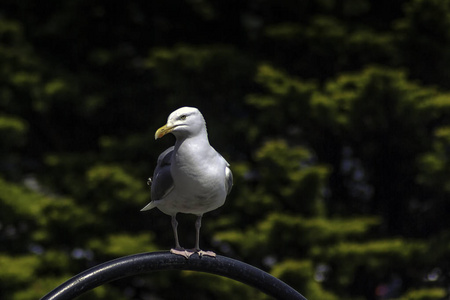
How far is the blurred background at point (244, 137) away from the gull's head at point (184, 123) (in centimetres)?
550

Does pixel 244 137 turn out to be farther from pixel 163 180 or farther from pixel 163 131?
pixel 163 131

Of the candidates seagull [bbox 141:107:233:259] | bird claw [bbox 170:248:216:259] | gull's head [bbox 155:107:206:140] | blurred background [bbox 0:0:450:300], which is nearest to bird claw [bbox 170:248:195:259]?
bird claw [bbox 170:248:216:259]

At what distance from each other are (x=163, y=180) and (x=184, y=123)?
27 centimetres

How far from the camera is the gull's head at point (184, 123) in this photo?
292 centimetres

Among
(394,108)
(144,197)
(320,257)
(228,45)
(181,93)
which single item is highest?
(228,45)

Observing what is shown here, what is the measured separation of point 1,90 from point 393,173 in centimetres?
439

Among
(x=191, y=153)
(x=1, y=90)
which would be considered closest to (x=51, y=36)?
(x=1, y=90)

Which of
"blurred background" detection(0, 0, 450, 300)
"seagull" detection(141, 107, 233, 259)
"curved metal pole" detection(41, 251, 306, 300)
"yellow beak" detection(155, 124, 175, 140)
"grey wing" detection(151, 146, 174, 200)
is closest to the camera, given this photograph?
"yellow beak" detection(155, 124, 175, 140)

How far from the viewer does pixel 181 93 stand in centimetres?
981

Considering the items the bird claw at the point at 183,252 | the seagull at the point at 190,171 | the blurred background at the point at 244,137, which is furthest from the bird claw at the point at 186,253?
the blurred background at the point at 244,137

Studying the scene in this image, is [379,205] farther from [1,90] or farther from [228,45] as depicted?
[1,90]

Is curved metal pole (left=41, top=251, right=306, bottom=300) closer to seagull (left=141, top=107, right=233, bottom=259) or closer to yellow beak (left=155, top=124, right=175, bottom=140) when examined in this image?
seagull (left=141, top=107, right=233, bottom=259)

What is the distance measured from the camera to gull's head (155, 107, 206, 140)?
9.57ft

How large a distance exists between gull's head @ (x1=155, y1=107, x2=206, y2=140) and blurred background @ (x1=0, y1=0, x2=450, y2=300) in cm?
550
